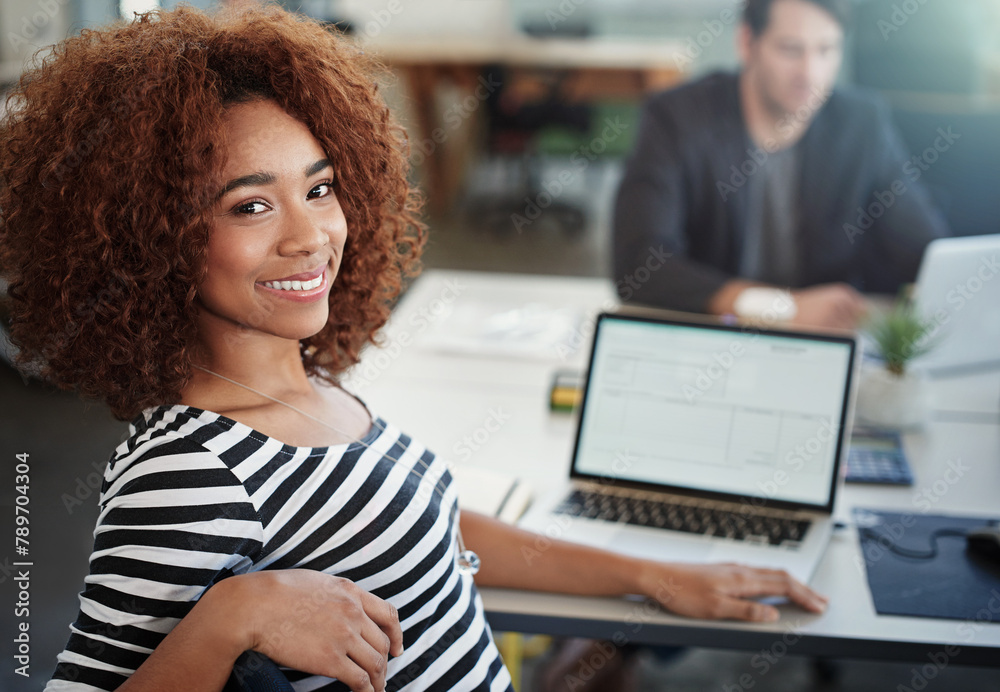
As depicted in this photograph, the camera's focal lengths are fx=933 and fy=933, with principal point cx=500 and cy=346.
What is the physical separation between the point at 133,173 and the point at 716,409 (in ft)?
2.99

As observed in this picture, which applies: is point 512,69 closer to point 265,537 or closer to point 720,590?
point 720,590

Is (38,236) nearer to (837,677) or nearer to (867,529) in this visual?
(867,529)

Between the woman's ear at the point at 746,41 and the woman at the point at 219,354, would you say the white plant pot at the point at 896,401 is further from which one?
the woman's ear at the point at 746,41

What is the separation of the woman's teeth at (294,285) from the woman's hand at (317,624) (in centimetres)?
30

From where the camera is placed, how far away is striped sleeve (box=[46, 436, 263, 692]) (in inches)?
32.3

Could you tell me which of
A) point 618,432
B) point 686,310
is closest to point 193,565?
point 618,432

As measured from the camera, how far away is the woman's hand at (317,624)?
0.83 metres

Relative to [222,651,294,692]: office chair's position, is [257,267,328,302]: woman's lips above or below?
above

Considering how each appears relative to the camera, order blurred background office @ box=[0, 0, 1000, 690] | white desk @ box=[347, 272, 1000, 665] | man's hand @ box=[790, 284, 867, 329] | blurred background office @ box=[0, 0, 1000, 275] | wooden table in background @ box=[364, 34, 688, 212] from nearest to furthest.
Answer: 1. white desk @ box=[347, 272, 1000, 665]
2. man's hand @ box=[790, 284, 867, 329]
3. blurred background office @ box=[0, 0, 1000, 690]
4. blurred background office @ box=[0, 0, 1000, 275]
5. wooden table in background @ box=[364, 34, 688, 212]

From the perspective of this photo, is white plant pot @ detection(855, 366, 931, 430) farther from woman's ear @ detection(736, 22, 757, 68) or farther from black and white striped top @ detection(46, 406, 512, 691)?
woman's ear @ detection(736, 22, 757, 68)

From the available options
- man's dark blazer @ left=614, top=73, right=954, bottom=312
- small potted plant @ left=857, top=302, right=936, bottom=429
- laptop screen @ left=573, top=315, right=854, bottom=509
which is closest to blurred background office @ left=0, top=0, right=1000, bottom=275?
man's dark blazer @ left=614, top=73, right=954, bottom=312

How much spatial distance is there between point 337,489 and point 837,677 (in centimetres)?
161

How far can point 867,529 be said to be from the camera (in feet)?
4.53

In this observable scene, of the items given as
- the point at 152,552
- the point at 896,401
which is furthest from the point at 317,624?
the point at 896,401
